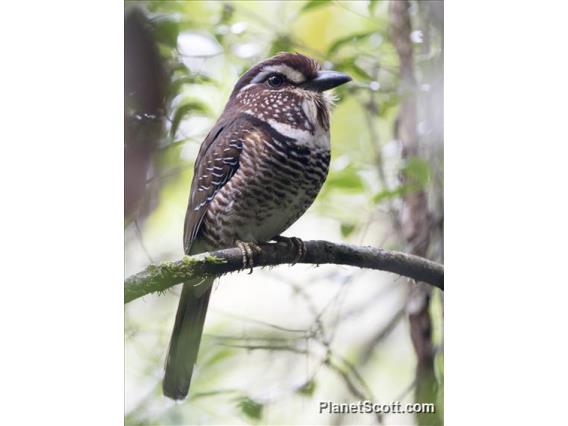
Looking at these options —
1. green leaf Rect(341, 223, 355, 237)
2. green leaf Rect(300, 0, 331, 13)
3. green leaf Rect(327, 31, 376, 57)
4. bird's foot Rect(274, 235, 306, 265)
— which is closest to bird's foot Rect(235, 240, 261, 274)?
bird's foot Rect(274, 235, 306, 265)

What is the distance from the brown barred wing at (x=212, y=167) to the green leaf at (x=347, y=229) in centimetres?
52

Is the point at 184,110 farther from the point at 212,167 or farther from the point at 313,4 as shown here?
the point at 313,4

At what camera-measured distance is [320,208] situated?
3559mm

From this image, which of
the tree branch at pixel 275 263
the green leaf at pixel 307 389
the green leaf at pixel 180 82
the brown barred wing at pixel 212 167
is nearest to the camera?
the tree branch at pixel 275 263

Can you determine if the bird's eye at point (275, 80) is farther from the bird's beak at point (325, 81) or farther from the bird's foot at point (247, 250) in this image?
the bird's foot at point (247, 250)

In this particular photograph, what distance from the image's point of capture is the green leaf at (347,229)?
355 cm

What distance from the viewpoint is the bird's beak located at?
3480 mm

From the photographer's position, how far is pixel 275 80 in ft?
11.5

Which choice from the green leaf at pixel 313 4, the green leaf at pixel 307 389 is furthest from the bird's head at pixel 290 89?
the green leaf at pixel 307 389

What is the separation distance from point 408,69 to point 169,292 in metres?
1.36

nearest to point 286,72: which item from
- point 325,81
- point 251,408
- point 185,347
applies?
point 325,81

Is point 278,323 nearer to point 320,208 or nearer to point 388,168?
point 320,208

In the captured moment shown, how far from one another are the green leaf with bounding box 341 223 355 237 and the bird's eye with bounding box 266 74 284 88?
628mm

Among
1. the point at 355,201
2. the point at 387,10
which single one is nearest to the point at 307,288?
the point at 355,201
